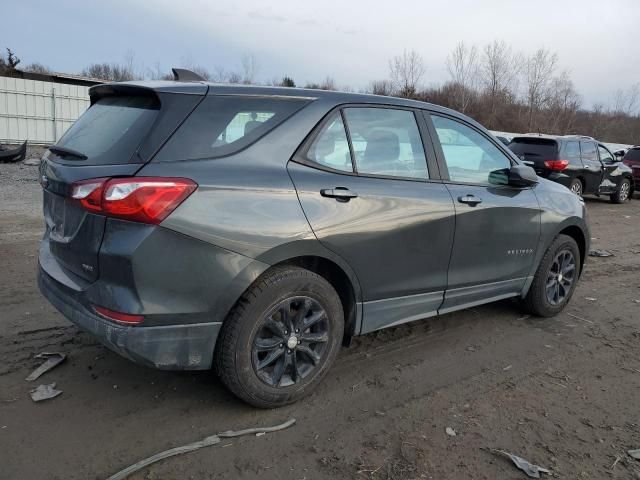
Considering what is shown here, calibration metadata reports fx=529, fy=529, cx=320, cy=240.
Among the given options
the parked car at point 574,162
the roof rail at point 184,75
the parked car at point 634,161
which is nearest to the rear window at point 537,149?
the parked car at point 574,162

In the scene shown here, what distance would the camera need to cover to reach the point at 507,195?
13.4 feet

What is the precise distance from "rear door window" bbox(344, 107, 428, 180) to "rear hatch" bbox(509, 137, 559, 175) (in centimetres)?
985

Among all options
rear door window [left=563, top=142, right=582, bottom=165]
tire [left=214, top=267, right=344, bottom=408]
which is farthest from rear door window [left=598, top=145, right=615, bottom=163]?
tire [left=214, top=267, right=344, bottom=408]

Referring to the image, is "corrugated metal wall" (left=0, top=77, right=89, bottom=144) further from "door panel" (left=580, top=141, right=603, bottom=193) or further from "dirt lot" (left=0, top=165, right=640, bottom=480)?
"dirt lot" (left=0, top=165, right=640, bottom=480)

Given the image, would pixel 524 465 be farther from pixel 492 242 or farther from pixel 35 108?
pixel 35 108

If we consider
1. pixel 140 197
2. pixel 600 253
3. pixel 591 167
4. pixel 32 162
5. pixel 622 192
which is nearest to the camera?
pixel 140 197

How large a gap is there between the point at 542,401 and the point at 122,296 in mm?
2558

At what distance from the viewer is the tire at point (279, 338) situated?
279 cm

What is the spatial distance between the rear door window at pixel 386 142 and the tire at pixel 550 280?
1.73 meters

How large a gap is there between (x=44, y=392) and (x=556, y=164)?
39.5ft

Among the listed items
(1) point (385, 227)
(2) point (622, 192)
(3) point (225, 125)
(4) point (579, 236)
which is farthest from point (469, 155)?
(2) point (622, 192)

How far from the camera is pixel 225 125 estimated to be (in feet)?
9.19

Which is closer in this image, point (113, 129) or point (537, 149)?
point (113, 129)

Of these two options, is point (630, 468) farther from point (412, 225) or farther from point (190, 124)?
point (190, 124)
